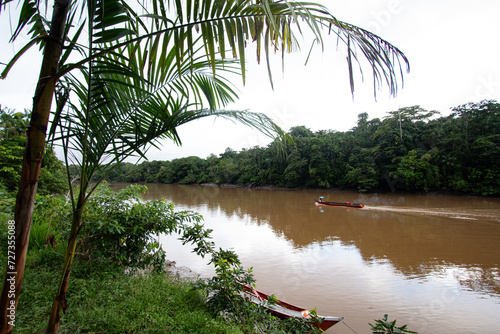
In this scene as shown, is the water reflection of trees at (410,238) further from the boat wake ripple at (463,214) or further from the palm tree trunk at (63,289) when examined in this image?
the palm tree trunk at (63,289)

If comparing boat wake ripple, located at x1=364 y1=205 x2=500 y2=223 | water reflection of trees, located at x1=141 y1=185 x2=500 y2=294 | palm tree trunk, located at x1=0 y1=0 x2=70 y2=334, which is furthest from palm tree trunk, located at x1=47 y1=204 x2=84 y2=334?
boat wake ripple, located at x1=364 y1=205 x2=500 y2=223

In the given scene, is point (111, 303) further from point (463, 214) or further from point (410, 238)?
point (463, 214)

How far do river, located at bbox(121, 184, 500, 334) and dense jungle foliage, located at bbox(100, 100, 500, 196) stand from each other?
19.5ft

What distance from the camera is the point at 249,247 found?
23.1 feet

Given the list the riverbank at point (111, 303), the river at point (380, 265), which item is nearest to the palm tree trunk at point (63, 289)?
the riverbank at point (111, 303)

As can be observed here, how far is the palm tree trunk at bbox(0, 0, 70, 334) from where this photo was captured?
0.85 meters

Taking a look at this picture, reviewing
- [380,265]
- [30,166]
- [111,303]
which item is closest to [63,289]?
[30,166]

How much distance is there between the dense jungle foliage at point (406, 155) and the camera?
16.7 metres

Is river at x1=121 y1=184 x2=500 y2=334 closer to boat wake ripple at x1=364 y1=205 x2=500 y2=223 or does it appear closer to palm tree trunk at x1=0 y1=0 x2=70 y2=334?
boat wake ripple at x1=364 y1=205 x2=500 y2=223

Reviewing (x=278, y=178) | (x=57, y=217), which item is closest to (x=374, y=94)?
(x=57, y=217)

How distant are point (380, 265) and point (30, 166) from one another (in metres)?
6.57

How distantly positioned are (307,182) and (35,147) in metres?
25.1

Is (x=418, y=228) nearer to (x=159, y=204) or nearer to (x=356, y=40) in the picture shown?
(x=159, y=204)

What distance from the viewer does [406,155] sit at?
61.6 feet
